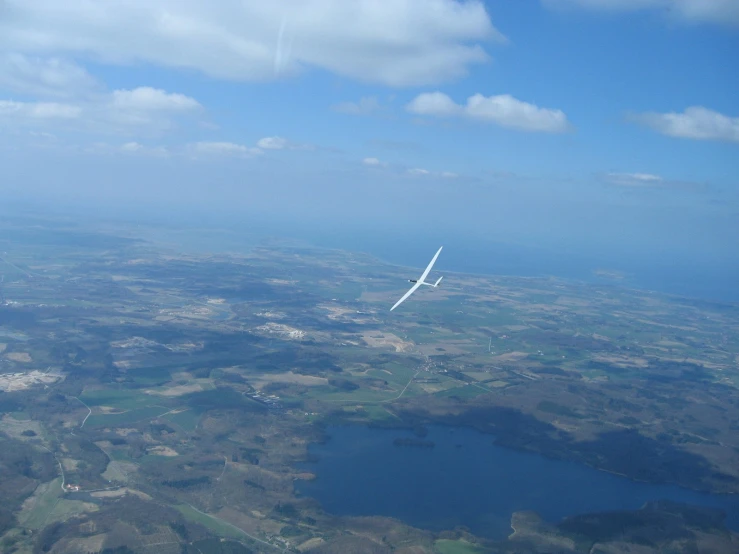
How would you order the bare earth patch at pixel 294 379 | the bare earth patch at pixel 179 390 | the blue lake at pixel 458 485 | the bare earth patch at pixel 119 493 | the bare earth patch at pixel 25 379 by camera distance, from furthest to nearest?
the bare earth patch at pixel 294 379 → the bare earth patch at pixel 179 390 → the bare earth patch at pixel 25 379 → the blue lake at pixel 458 485 → the bare earth patch at pixel 119 493

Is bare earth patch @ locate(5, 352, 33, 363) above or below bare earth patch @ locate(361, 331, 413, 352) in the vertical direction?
below

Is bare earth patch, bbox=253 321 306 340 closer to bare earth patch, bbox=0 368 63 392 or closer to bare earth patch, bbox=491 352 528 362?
bare earth patch, bbox=491 352 528 362

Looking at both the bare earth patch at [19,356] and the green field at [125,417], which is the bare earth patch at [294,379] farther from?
the bare earth patch at [19,356]


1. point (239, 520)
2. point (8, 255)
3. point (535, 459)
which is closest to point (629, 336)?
point (535, 459)

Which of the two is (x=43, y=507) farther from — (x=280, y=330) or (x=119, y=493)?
(x=280, y=330)

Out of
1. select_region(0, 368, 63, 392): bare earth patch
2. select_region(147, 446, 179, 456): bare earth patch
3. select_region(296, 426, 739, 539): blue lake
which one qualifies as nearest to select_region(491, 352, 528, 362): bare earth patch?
select_region(296, 426, 739, 539): blue lake

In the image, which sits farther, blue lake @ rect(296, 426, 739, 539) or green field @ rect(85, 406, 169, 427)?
green field @ rect(85, 406, 169, 427)

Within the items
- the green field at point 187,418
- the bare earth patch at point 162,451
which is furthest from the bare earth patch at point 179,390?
the bare earth patch at point 162,451

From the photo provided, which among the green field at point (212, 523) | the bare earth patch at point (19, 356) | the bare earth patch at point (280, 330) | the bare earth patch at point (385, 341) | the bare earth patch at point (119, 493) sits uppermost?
the bare earth patch at point (385, 341)

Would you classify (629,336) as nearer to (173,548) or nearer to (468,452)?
(468,452)
